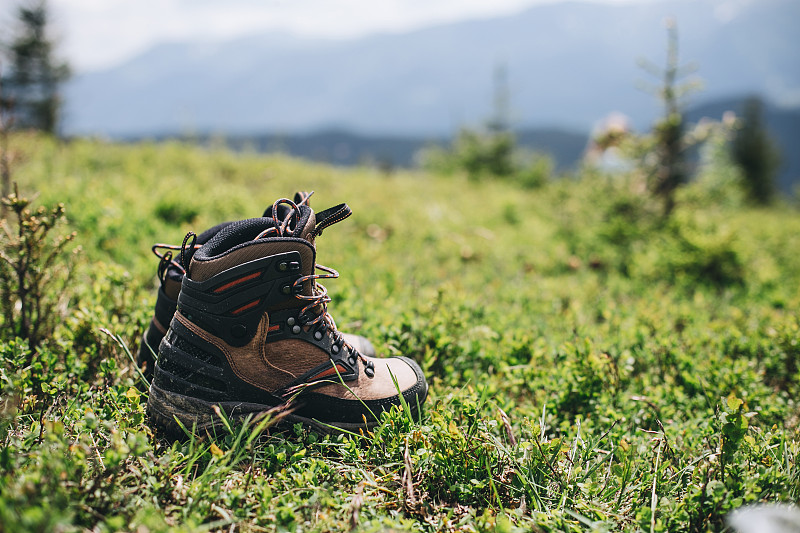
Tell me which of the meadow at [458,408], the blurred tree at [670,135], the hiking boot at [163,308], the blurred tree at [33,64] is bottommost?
the meadow at [458,408]

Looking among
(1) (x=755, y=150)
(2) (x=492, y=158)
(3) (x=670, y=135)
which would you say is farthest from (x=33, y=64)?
(1) (x=755, y=150)

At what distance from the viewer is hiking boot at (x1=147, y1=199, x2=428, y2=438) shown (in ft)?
6.43

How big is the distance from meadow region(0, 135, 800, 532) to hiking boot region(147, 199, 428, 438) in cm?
12

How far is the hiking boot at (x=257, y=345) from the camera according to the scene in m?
1.96

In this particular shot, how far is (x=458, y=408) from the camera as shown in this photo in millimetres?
2270

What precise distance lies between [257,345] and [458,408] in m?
1.00

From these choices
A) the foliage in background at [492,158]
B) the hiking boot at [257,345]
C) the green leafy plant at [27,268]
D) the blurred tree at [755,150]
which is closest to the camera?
the hiking boot at [257,345]

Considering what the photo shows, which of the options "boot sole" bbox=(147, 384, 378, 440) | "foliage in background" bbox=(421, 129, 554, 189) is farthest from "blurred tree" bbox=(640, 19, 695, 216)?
"foliage in background" bbox=(421, 129, 554, 189)

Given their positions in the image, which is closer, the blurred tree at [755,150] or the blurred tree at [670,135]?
the blurred tree at [670,135]

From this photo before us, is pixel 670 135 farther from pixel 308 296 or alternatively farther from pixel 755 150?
pixel 755 150

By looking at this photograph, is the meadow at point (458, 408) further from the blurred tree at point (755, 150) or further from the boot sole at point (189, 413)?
the blurred tree at point (755, 150)

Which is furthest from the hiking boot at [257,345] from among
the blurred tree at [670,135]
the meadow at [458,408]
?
the blurred tree at [670,135]

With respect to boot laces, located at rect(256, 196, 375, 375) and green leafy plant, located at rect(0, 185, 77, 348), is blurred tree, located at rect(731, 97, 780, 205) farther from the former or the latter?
green leafy plant, located at rect(0, 185, 77, 348)

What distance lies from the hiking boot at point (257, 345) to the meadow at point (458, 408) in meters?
0.12
